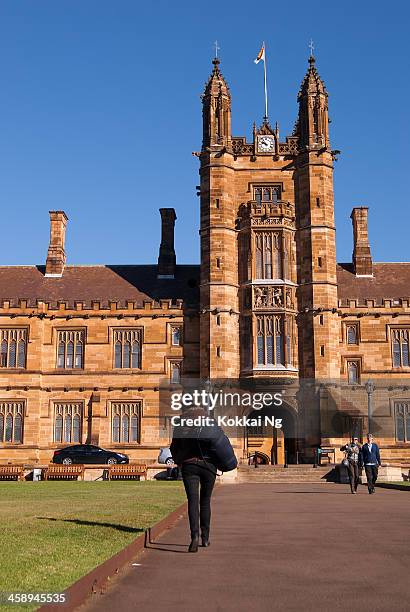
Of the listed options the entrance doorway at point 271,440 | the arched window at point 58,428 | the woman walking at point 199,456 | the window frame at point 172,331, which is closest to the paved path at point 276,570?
the woman walking at point 199,456

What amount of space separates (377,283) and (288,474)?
14.9 meters

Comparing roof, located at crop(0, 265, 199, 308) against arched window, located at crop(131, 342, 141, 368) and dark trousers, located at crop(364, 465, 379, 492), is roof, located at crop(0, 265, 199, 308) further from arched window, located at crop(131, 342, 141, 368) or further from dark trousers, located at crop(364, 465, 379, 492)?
dark trousers, located at crop(364, 465, 379, 492)

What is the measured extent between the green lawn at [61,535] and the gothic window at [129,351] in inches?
960

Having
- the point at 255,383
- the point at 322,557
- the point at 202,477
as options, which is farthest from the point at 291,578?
the point at 255,383

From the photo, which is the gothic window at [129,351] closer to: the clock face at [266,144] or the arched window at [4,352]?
the arched window at [4,352]

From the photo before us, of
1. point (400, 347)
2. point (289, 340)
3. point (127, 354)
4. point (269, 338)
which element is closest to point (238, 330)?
point (269, 338)

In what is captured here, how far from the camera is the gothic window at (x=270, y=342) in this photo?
38469mm

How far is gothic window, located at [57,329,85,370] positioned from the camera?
40.7 metres

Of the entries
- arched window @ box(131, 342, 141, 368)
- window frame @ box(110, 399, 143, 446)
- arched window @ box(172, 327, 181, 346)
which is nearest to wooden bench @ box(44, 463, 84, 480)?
window frame @ box(110, 399, 143, 446)

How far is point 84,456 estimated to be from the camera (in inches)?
1471

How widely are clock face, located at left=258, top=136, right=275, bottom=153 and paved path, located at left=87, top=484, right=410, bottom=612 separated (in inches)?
1224

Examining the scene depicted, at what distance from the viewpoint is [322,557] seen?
27.8ft

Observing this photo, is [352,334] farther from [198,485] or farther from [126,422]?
[198,485]

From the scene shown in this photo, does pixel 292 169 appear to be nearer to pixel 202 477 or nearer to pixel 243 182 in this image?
pixel 243 182
